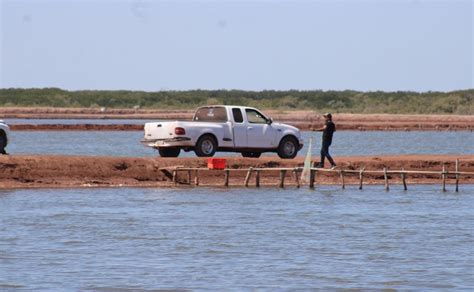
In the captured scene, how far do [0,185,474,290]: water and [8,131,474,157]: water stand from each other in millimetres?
14919

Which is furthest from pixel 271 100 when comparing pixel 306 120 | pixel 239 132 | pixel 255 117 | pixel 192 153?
pixel 239 132

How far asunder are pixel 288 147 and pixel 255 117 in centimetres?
127

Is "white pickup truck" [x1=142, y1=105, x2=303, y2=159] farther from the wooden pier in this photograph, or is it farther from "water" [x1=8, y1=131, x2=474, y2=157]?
"water" [x1=8, y1=131, x2=474, y2=157]

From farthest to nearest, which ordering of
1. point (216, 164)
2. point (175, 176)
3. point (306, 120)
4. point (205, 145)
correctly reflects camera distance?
point (306, 120) < point (205, 145) < point (175, 176) < point (216, 164)

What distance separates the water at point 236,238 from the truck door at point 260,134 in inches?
119

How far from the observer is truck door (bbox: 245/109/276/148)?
36.7m

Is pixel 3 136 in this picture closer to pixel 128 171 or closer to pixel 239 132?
pixel 128 171

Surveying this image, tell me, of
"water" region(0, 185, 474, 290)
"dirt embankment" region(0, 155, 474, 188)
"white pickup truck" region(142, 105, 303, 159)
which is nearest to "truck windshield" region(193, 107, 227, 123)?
"white pickup truck" region(142, 105, 303, 159)

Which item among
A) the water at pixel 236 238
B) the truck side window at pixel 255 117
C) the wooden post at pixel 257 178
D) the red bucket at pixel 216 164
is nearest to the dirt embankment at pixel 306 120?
the truck side window at pixel 255 117

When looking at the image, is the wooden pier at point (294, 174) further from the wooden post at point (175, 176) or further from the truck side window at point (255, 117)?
the truck side window at point (255, 117)

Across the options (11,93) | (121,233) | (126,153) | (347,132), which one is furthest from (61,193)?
(11,93)

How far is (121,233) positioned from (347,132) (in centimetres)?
5637

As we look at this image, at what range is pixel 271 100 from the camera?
5728 inches

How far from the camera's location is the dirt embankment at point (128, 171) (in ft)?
111
